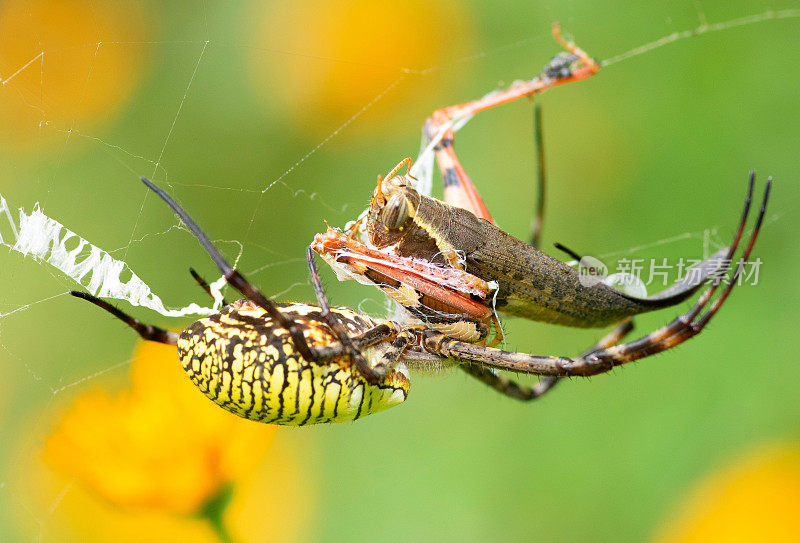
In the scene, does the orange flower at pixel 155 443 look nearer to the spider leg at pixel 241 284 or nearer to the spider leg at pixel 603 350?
the spider leg at pixel 241 284

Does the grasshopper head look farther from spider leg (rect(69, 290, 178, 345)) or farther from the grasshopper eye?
spider leg (rect(69, 290, 178, 345))

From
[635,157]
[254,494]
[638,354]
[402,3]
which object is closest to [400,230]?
[638,354]

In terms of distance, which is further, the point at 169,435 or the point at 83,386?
the point at 83,386

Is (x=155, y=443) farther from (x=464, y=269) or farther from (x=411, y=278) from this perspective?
(x=464, y=269)

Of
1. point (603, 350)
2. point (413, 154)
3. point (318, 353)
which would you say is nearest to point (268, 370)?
point (318, 353)

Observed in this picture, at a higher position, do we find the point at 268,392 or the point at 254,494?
the point at 268,392

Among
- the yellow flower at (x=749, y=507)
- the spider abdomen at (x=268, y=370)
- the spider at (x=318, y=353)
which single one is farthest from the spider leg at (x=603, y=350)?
the yellow flower at (x=749, y=507)

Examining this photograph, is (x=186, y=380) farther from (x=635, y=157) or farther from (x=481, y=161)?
(x=635, y=157)

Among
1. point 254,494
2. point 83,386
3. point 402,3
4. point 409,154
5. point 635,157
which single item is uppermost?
point 402,3
